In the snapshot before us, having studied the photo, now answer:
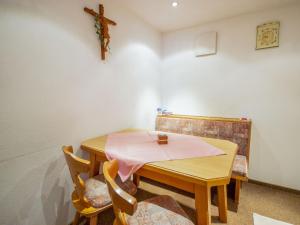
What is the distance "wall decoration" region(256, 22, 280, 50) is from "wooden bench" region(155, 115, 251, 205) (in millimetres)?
1006

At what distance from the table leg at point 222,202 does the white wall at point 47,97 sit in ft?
4.49

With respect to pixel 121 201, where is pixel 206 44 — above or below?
above

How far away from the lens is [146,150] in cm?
142

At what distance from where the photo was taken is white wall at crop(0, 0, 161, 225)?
1164 mm

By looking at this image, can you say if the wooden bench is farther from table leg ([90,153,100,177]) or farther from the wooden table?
table leg ([90,153,100,177])

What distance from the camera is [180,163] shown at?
1.16 metres

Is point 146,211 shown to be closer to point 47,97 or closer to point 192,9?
point 47,97

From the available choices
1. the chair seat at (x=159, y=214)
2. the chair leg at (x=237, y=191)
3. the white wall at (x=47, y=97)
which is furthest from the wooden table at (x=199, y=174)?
the white wall at (x=47, y=97)

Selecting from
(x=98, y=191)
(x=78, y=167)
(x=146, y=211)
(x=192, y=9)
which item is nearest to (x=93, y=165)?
(x=98, y=191)

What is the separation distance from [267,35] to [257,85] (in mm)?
638

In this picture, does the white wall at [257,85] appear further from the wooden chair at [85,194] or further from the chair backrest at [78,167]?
the chair backrest at [78,167]

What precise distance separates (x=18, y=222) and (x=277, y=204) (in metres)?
2.58

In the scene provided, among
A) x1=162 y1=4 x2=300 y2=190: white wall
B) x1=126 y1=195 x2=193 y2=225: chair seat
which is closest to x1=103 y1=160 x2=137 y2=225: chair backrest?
x1=126 y1=195 x2=193 y2=225: chair seat

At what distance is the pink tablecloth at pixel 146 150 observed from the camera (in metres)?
1.23
